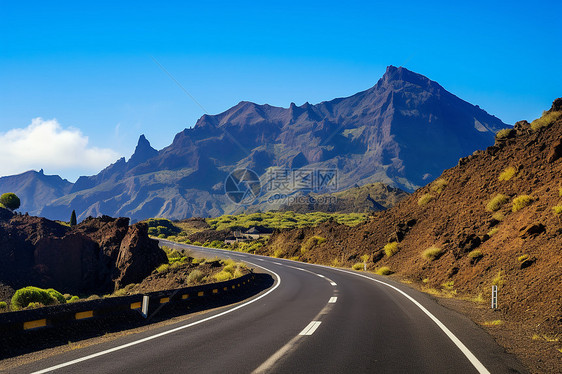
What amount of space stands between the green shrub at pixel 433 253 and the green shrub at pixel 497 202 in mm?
3900

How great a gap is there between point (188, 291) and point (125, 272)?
1007 inches

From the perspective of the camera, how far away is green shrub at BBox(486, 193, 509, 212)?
2517 cm

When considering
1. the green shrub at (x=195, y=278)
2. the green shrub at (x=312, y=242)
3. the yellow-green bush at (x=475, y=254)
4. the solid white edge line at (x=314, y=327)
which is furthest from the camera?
the green shrub at (x=312, y=242)

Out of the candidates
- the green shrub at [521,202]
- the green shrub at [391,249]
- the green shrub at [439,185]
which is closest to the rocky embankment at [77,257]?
the green shrub at [391,249]

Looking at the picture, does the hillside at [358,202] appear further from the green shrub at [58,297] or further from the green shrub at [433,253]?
the green shrub at [58,297]

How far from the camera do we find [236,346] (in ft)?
26.5

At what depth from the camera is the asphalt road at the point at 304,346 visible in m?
6.57

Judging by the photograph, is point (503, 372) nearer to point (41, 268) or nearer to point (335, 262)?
point (335, 262)

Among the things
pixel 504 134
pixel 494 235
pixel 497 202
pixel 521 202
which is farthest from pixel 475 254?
pixel 504 134

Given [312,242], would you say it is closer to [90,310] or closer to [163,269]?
[163,269]

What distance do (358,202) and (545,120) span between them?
145 m

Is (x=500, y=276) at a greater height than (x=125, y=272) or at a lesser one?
greater

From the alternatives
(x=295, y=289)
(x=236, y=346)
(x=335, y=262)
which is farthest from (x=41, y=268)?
(x=236, y=346)

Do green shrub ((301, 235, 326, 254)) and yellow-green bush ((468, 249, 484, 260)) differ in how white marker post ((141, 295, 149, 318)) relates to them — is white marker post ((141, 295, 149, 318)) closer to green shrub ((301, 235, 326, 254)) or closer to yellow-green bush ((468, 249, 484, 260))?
yellow-green bush ((468, 249, 484, 260))
